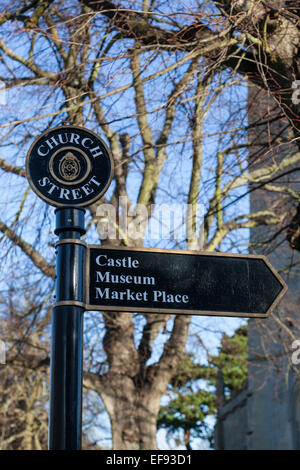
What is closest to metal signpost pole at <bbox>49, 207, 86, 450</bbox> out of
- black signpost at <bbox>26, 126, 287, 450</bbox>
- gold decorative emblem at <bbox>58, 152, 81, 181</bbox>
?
black signpost at <bbox>26, 126, 287, 450</bbox>

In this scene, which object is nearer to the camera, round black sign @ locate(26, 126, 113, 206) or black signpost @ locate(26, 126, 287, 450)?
black signpost @ locate(26, 126, 287, 450)

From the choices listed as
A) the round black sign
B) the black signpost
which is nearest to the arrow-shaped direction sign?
the black signpost

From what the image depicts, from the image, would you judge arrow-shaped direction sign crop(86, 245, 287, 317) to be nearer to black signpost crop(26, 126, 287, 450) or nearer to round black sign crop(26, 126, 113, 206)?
black signpost crop(26, 126, 287, 450)

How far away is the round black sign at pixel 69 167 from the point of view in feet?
9.99

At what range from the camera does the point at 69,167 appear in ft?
10.1

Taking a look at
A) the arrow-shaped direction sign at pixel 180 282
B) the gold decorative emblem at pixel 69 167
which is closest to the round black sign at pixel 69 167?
the gold decorative emblem at pixel 69 167

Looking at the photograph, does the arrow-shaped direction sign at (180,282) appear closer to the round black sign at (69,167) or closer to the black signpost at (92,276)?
the black signpost at (92,276)

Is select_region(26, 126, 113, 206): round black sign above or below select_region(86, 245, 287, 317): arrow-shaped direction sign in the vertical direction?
above

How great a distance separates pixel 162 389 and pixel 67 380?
723cm

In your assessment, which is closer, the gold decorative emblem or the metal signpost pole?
the metal signpost pole

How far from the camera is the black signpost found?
282 centimetres

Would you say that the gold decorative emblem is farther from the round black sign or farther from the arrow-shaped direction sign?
the arrow-shaped direction sign

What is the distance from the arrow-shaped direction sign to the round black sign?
0.26 metres

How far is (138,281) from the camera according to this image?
321cm
